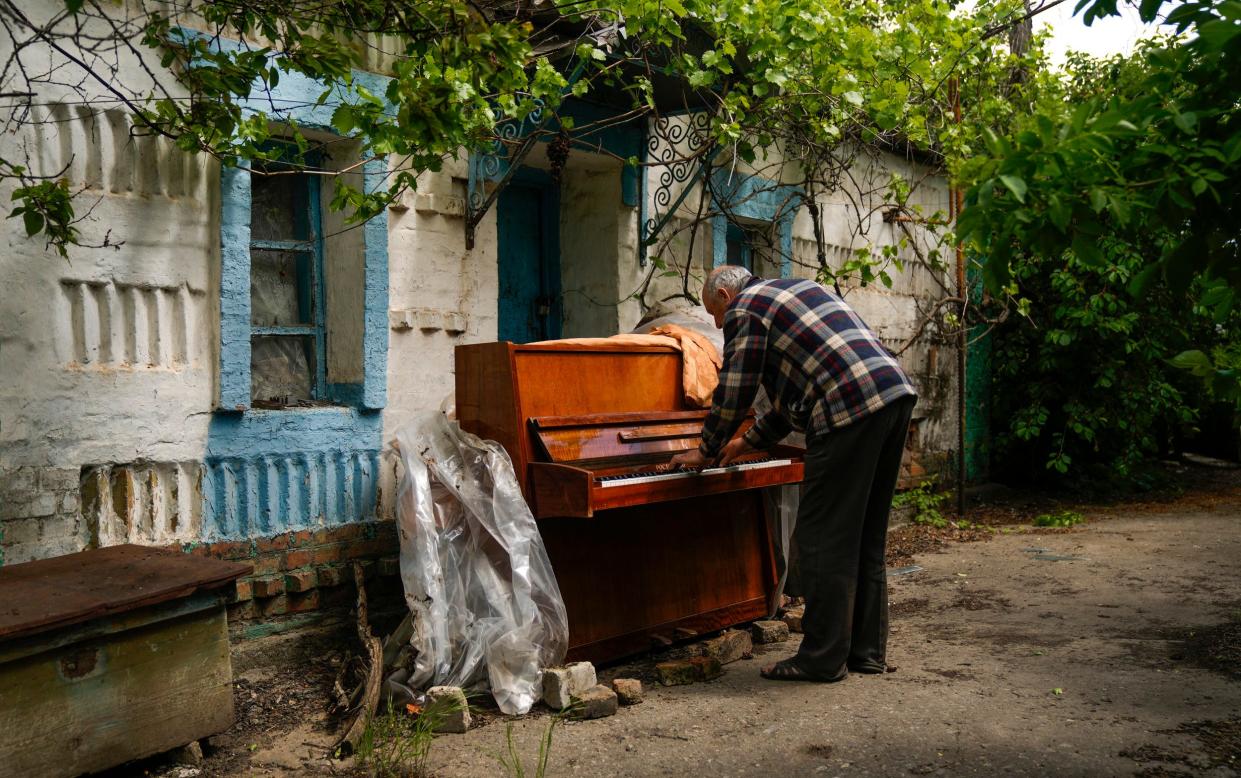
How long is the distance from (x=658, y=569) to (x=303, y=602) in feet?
5.73

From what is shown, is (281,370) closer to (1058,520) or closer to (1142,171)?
(1142,171)

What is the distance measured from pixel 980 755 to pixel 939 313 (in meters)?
6.86

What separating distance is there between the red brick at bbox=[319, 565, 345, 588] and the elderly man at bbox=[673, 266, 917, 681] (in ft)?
5.77

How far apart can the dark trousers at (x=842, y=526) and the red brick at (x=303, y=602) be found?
7.58 feet

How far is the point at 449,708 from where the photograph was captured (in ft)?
12.8

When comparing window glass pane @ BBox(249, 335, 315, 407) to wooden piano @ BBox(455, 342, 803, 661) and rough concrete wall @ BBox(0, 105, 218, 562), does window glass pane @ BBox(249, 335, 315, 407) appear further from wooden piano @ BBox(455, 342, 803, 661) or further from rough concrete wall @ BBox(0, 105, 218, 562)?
wooden piano @ BBox(455, 342, 803, 661)

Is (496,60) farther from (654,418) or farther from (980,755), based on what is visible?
(980,755)

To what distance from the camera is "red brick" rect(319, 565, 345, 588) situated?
15.6 feet

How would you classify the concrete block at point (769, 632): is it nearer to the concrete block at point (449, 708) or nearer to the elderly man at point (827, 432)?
the elderly man at point (827, 432)

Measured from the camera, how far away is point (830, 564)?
14.3 feet

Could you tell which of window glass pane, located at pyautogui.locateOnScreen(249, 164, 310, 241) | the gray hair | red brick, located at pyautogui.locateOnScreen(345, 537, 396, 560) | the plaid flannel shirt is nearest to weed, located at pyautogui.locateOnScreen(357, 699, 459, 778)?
red brick, located at pyautogui.locateOnScreen(345, 537, 396, 560)

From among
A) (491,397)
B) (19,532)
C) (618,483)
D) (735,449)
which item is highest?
(491,397)

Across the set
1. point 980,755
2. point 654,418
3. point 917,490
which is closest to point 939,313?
point 917,490

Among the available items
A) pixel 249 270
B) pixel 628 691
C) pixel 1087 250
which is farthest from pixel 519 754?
pixel 1087 250
